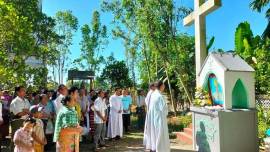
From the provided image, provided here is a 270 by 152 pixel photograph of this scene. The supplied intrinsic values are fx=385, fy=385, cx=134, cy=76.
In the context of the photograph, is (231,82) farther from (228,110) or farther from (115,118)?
(115,118)

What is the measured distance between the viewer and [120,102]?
13.4 metres

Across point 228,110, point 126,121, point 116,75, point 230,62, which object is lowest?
point 126,121

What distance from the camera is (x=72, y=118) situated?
642 centimetres

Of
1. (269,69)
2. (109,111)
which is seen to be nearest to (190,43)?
(269,69)

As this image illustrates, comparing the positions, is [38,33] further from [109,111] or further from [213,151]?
[213,151]

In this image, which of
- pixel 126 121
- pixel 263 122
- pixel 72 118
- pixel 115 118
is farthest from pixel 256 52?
pixel 72 118

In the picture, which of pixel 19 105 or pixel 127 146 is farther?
pixel 127 146

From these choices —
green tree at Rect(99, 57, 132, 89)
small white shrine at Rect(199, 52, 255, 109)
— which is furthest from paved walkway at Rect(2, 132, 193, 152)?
green tree at Rect(99, 57, 132, 89)

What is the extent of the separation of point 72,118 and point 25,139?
863 mm

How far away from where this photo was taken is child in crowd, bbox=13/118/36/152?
6.42 metres

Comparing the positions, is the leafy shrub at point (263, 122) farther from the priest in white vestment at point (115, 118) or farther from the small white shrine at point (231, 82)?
the priest in white vestment at point (115, 118)

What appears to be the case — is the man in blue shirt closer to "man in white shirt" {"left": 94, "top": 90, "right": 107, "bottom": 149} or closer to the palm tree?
"man in white shirt" {"left": 94, "top": 90, "right": 107, "bottom": 149}

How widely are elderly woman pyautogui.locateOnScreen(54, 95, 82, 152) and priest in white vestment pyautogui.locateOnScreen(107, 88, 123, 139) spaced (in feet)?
21.1

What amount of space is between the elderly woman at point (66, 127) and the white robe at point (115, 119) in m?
6.41
